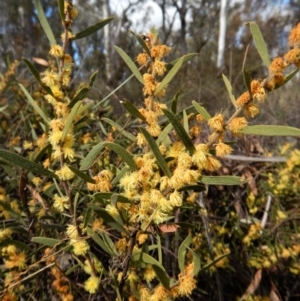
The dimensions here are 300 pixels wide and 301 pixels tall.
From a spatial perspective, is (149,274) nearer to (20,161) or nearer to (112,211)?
(112,211)

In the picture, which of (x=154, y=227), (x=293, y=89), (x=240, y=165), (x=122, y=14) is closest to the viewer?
(x=154, y=227)

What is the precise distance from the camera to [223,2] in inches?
538

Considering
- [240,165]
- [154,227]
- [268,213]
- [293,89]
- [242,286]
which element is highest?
[154,227]

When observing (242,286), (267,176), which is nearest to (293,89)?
(267,176)

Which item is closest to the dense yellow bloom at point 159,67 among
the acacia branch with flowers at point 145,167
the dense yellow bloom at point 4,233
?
the acacia branch with flowers at point 145,167

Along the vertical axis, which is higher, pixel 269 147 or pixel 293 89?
pixel 269 147

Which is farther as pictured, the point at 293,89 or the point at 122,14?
the point at 122,14

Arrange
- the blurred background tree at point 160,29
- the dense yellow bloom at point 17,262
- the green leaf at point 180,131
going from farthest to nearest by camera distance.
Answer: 1. the blurred background tree at point 160,29
2. the dense yellow bloom at point 17,262
3. the green leaf at point 180,131

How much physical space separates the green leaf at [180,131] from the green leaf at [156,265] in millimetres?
177

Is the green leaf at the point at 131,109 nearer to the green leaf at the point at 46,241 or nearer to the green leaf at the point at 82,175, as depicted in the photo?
the green leaf at the point at 82,175

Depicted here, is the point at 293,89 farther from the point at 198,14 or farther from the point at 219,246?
the point at 198,14

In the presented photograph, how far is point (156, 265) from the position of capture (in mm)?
558

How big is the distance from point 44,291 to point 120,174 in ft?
1.55

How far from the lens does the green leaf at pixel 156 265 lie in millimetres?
552
